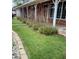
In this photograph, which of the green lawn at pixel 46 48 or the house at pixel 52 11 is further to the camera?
the house at pixel 52 11

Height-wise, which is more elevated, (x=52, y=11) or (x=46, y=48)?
(x=52, y=11)

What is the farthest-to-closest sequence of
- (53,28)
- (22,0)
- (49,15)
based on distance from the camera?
(22,0) → (49,15) → (53,28)

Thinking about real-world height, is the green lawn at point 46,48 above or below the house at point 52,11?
below

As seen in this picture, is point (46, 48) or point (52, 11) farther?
point (52, 11)

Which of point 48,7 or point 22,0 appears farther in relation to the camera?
point 22,0

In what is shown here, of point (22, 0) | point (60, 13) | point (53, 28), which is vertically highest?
point (22, 0)

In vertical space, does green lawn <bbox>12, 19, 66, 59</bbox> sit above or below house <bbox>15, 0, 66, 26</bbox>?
below

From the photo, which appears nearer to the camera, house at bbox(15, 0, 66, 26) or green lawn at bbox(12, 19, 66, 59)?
green lawn at bbox(12, 19, 66, 59)
